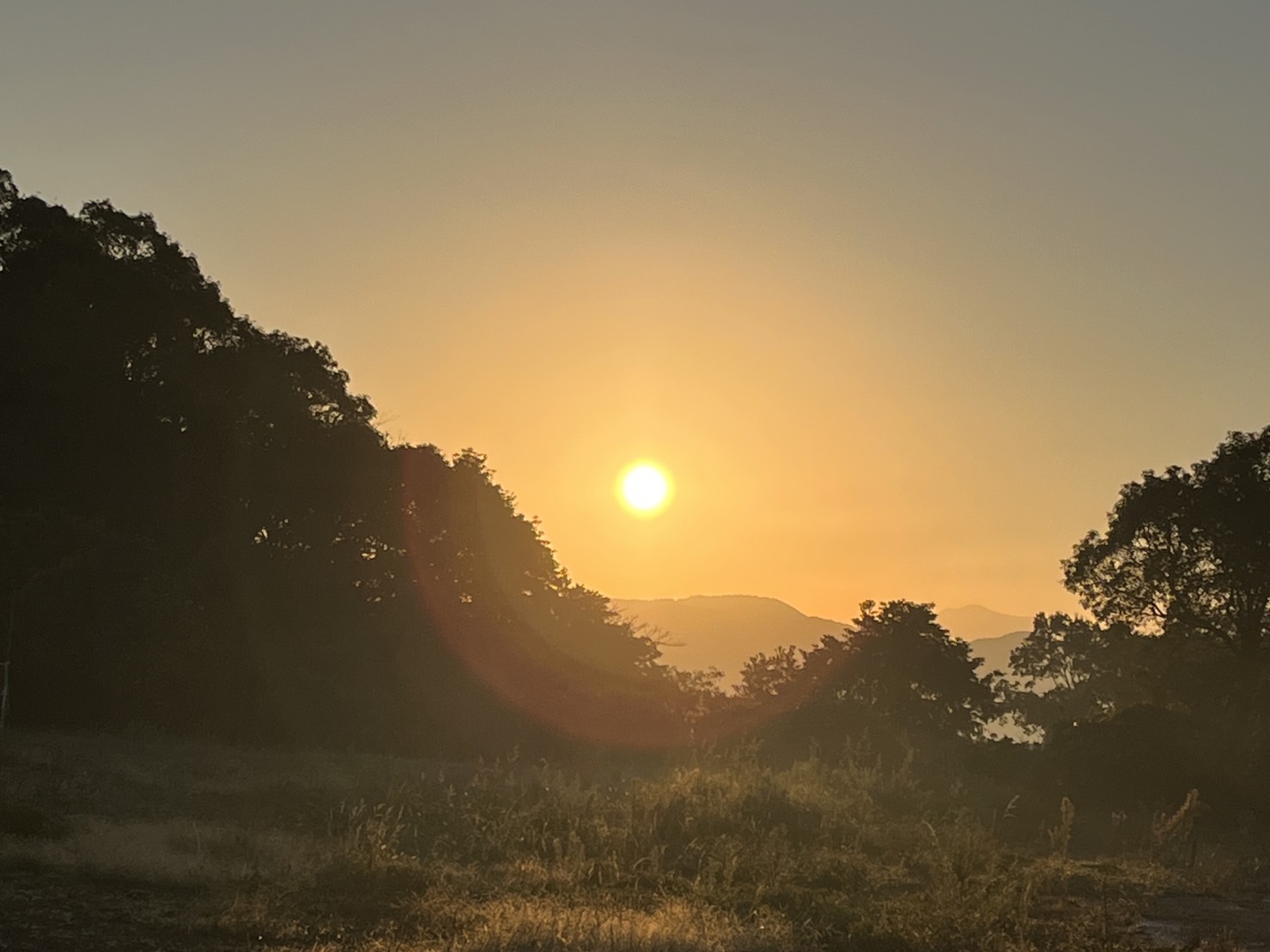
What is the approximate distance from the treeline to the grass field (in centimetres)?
703

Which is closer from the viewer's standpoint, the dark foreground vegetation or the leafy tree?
the dark foreground vegetation

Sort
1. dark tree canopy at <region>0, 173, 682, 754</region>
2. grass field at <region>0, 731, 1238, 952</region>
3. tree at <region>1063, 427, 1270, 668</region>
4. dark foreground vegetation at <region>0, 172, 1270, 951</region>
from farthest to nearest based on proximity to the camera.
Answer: tree at <region>1063, 427, 1270, 668</region>, dark tree canopy at <region>0, 173, 682, 754</region>, dark foreground vegetation at <region>0, 172, 1270, 951</region>, grass field at <region>0, 731, 1238, 952</region>

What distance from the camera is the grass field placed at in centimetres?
922

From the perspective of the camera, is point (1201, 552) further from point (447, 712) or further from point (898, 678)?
point (447, 712)

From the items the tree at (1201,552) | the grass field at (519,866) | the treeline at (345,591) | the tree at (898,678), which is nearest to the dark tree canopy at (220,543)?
the treeline at (345,591)

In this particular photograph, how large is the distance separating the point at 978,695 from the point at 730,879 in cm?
3407

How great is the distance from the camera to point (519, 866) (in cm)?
1270

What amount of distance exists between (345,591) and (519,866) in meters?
22.6

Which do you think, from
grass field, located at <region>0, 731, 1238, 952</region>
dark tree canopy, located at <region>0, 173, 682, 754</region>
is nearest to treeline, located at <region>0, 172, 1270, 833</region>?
dark tree canopy, located at <region>0, 173, 682, 754</region>

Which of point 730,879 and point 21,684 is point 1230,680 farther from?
point 21,684

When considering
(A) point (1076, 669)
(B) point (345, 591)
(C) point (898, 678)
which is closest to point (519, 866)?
(B) point (345, 591)

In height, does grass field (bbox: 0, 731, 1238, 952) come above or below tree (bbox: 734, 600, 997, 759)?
below

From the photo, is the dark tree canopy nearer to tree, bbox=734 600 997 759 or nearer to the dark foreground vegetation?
the dark foreground vegetation

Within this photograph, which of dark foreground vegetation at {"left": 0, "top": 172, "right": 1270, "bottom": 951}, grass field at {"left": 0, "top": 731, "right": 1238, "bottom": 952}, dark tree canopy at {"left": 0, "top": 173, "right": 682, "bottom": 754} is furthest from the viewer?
dark tree canopy at {"left": 0, "top": 173, "right": 682, "bottom": 754}
